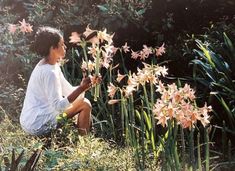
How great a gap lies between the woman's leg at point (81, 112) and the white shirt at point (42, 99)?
147mm

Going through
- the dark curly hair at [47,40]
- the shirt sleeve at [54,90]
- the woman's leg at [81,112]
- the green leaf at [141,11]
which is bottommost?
the woman's leg at [81,112]

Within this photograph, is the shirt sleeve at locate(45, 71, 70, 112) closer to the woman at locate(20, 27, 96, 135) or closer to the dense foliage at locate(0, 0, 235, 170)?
the woman at locate(20, 27, 96, 135)

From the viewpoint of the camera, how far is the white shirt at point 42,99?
5.00 m

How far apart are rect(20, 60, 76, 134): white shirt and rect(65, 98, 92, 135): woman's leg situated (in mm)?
147

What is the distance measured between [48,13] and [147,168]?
11.0 ft

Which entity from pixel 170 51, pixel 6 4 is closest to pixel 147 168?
pixel 170 51

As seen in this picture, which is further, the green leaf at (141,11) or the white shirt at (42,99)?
the green leaf at (141,11)

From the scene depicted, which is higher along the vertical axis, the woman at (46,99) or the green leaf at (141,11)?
the green leaf at (141,11)

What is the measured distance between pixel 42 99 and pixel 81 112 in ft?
1.20

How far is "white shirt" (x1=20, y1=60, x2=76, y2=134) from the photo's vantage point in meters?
5.00

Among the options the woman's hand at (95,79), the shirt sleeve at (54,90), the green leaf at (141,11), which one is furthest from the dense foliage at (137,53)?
the shirt sleeve at (54,90)

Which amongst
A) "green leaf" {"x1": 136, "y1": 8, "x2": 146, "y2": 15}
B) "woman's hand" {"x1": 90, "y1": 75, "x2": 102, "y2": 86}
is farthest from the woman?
"green leaf" {"x1": 136, "y1": 8, "x2": 146, "y2": 15}

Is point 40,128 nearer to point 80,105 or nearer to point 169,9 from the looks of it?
point 80,105

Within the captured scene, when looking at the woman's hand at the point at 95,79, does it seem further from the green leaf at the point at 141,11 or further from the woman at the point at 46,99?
the green leaf at the point at 141,11
